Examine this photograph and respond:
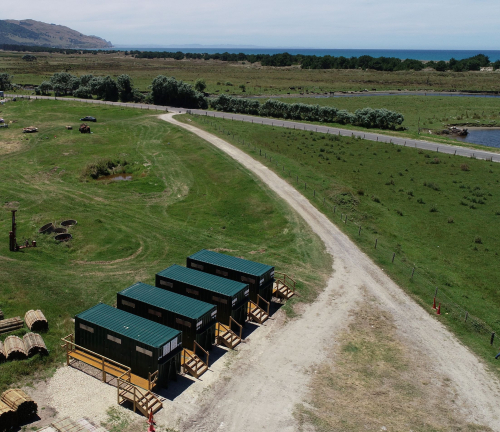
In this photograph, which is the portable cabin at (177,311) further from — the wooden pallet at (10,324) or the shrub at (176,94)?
the shrub at (176,94)

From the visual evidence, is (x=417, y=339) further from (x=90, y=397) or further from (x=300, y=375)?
(x=90, y=397)

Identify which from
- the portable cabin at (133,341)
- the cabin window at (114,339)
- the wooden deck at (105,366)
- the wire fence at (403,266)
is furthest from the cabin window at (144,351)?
the wire fence at (403,266)

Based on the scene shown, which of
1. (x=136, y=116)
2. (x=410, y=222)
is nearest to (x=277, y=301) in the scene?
(x=410, y=222)

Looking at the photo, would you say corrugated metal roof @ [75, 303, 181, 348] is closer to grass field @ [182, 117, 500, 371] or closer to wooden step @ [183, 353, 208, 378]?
wooden step @ [183, 353, 208, 378]

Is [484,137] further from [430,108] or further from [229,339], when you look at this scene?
[229,339]

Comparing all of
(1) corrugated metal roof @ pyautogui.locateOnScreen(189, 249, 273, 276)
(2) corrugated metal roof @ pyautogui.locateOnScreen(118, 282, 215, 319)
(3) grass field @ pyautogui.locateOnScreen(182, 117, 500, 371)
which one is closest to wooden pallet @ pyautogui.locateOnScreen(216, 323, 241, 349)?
(2) corrugated metal roof @ pyautogui.locateOnScreen(118, 282, 215, 319)

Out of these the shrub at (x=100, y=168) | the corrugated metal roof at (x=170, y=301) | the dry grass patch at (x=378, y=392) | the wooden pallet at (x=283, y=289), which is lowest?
the dry grass patch at (x=378, y=392)

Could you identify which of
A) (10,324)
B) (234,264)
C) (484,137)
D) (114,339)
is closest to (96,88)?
(484,137)

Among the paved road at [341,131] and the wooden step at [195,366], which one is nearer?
the wooden step at [195,366]
